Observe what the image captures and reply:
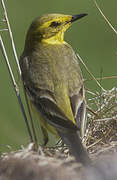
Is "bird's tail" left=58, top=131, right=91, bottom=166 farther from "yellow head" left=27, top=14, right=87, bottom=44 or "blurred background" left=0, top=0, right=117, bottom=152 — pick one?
"blurred background" left=0, top=0, right=117, bottom=152

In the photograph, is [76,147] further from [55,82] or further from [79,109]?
[55,82]

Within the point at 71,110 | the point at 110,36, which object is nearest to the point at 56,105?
the point at 71,110

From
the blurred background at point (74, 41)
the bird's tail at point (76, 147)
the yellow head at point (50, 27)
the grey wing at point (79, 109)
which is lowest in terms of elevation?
the blurred background at point (74, 41)

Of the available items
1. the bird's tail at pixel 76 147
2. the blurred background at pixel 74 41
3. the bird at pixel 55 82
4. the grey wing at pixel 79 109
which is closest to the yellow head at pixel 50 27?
the bird at pixel 55 82

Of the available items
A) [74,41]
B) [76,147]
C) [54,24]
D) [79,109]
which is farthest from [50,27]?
[74,41]

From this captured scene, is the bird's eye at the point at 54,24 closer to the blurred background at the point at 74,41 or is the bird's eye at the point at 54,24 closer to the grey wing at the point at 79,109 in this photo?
the grey wing at the point at 79,109

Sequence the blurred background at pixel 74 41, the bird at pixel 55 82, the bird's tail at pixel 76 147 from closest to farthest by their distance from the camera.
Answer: the bird's tail at pixel 76 147 < the bird at pixel 55 82 < the blurred background at pixel 74 41

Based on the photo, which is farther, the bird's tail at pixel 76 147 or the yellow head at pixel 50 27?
the yellow head at pixel 50 27

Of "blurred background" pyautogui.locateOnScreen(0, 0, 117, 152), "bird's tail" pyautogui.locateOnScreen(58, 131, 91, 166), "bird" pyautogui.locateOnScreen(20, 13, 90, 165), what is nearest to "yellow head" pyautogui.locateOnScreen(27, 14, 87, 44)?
"bird" pyautogui.locateOnScreen(20, 13, 90, 165)

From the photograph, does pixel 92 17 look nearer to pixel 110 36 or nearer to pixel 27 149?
pixel 110 36
